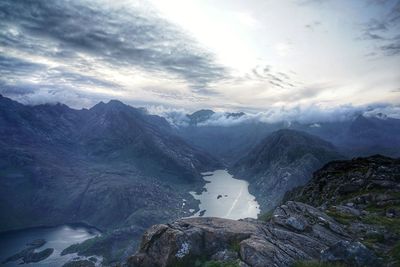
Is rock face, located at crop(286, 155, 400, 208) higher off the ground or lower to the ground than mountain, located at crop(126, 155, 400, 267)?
lower

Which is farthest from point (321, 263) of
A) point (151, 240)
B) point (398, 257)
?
point (151, 240)

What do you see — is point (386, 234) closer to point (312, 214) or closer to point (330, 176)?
point (312, 214)

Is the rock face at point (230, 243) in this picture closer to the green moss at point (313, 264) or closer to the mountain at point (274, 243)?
the mountain at point (274, 243)

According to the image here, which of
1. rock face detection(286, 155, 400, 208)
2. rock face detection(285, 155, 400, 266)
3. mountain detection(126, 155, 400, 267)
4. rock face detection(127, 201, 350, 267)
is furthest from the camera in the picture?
rock face detection(286, 155, 400, 208)

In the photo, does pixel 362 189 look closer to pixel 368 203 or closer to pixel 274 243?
pixel 368 203

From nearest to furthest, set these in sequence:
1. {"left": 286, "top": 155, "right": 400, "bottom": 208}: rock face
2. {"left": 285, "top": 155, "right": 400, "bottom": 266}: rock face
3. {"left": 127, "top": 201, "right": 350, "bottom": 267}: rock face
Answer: {"left": 127, "top": 201, "right": 350, "bottom": 267}: rock face, {"left": 285, "top": 155, "right": 400, "bottom": 266}: rock face, {"left": 286, "top": 155, "right": 400, "bottom": 208}: rock face

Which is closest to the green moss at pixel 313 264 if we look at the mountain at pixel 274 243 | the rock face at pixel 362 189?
the mountain at pixel 274 243

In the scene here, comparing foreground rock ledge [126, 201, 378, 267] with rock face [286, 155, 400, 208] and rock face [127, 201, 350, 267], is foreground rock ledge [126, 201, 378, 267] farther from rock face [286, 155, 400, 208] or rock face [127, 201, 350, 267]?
rock face [286, 155, 400, 208]

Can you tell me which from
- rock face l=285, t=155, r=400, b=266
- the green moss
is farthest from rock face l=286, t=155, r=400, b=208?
the green moss

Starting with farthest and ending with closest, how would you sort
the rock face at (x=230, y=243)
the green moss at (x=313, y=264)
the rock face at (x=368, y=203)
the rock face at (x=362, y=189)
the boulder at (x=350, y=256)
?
the rock face at (x=362, y=189) < the rock face at (x=368, y=203) < the rock face at (x=230, y=243) < the boulder at (x=350, y=256) < the green moss at (x=313, y=264)
